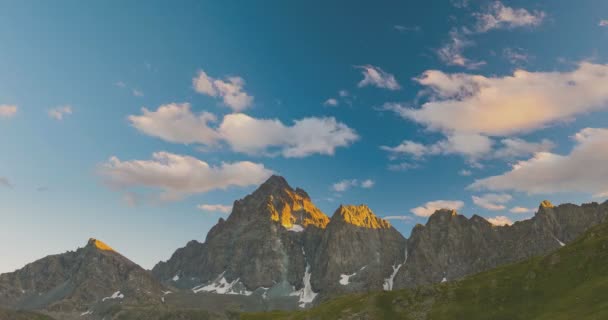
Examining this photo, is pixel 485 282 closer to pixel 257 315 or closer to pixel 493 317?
pixel 493 317

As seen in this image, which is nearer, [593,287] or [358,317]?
[593,287]

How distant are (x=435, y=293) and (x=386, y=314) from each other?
38.9ft

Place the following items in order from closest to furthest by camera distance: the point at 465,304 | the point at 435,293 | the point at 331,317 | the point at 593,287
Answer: the point at 593,287 → the point at 465,304 → the point at 435,293 → the point at 331,317

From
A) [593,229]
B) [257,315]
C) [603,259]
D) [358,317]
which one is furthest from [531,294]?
[257,315]

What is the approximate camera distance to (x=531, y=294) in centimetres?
9012

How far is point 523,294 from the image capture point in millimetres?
91375

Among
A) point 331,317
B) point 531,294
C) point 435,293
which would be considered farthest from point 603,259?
point 331,317

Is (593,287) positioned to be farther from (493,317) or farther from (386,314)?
(386,314)

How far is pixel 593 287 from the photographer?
7925 centimetres

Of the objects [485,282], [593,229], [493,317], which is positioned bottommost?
[493,317]

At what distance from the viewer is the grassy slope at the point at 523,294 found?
260ft

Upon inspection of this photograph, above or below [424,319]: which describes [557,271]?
above

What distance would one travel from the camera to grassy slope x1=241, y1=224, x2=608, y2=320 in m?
79.1

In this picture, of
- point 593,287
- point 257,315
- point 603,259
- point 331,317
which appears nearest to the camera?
point 593,287
